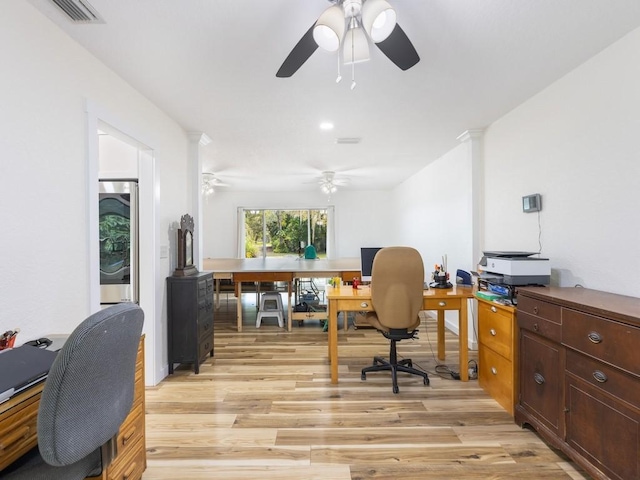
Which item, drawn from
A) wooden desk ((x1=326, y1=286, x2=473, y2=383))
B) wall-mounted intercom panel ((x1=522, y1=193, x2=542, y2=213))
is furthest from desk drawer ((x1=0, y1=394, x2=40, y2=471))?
wall-mounted intercom panel ((x1=522, y1=193, x2=542, y2=213))

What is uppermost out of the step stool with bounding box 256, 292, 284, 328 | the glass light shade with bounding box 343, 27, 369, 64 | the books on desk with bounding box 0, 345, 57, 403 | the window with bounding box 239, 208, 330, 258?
the glass light shade with bounding box 343, 27, 369, 64

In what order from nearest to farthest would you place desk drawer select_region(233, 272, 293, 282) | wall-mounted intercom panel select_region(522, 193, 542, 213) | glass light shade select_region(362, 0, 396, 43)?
glass light shade select_region(362, 0, 396, 43)
wall-mounted intercom panel select_region(522, 193, 542, 213)
desk drawer select_region(233, 272, 293, 282)

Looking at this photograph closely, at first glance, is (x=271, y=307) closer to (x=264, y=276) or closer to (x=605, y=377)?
(x=264, y=276)

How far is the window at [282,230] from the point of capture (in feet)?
25.3

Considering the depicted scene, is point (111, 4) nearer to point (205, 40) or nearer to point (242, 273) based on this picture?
point (205, 40)

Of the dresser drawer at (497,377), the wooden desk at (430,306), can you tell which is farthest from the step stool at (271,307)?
the dresser drawer at (497,377)

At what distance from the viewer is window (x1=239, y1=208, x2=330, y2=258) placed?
25.3 feet

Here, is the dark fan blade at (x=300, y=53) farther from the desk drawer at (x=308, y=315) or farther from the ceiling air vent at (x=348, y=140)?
the desk drawer at (x=308, y=315)

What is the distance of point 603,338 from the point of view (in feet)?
4.84

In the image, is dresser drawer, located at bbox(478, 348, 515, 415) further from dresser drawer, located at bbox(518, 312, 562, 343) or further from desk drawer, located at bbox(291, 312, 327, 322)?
desk drawer, located at bbox(291, 312, 327, 322)

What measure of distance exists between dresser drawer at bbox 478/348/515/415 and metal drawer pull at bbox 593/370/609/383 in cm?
70

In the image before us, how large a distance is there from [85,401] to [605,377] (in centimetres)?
219

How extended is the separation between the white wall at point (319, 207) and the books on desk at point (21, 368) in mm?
6399

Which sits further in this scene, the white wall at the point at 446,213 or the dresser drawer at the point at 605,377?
the white wall at the point at 446,213
